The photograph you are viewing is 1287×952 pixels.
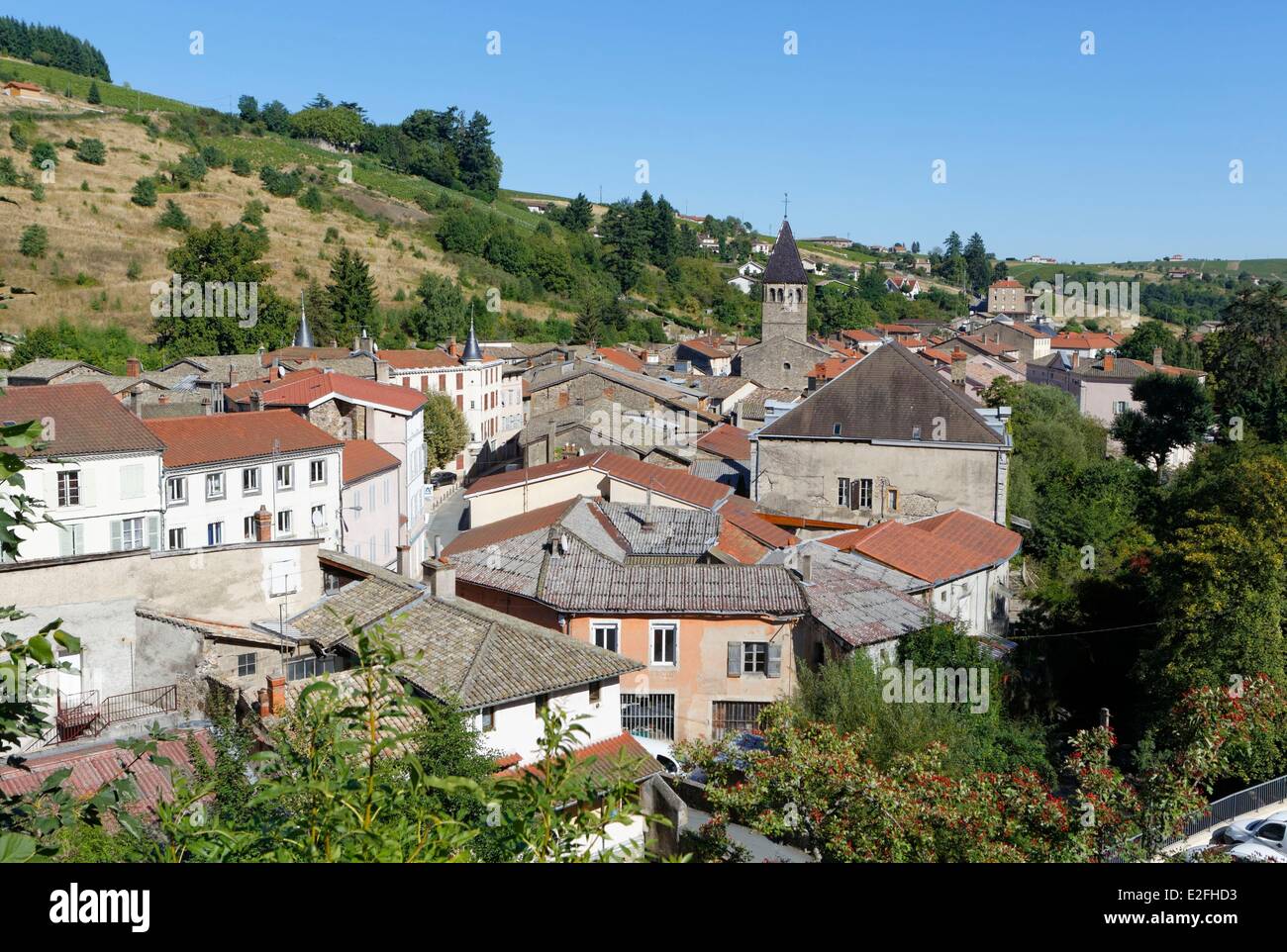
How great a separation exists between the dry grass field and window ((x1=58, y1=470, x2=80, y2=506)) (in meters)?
33.0

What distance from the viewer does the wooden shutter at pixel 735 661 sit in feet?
66.6

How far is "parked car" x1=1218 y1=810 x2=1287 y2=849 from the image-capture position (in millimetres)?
16578

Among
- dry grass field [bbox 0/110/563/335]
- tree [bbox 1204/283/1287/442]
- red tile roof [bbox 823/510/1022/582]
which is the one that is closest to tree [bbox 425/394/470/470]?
dry grass field [bbox 0/110/563/335]

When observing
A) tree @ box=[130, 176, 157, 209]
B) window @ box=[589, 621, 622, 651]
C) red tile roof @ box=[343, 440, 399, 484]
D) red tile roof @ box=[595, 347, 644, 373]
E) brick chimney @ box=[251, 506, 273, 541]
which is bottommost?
window @ box=[589, 621, 622, 651]

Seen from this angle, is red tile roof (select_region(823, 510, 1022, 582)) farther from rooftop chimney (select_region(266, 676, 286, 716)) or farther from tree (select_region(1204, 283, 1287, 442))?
tree (select_region(1204, 283, 1287, 442))

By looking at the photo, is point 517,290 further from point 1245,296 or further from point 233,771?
point 233,771

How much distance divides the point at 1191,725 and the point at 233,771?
13.1 meters

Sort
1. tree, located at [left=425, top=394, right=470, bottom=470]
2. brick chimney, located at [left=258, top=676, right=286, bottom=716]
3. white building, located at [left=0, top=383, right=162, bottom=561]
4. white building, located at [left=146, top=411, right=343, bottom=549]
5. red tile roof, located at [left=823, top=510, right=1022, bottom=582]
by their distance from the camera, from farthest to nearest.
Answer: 1. tree, located at [left=425, top=394, right=470, bottom=470]
2. white building, located at [left=146, top=411, right=343, bottom=549]
3. white building, located at [left=0, top=383, right=162, bottom=561]
4. red tile roof, located at [left=823, top=510, right=1022, bottom=582]
5. brick chimney, located at [left=258, top=676, right=286, bottom=716]

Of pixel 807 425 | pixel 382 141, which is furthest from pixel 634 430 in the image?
pixel 382 141

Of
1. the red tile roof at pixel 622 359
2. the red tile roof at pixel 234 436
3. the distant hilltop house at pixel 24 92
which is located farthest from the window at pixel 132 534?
the distant hilltop house at pixel 24 92

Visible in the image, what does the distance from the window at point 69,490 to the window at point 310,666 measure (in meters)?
10.3

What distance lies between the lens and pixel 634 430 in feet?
148

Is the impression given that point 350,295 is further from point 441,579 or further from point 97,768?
point 97,768

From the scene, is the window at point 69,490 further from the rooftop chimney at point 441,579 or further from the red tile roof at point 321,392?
the rooftop chimney at point 441,579
